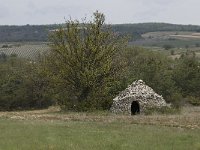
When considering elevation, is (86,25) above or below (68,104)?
above

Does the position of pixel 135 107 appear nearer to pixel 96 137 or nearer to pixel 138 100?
pixel 138 100

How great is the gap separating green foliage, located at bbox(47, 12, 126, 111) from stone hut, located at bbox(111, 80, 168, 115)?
11.4 ft

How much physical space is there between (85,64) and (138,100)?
7587mm

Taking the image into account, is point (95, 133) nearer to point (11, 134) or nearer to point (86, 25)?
point (11, 134)

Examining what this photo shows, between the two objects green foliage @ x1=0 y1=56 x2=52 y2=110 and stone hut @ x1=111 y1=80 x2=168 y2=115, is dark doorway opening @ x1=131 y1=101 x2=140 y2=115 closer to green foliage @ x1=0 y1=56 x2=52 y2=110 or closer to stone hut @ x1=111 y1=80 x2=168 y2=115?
stone hut @ x1=111 y1=80 x2=168 y2=115

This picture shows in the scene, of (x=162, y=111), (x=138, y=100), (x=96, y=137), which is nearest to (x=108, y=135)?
(x=96, y=137)

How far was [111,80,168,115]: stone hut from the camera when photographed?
4462cm

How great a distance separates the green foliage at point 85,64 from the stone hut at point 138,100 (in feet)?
11.4

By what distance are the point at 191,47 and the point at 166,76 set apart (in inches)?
4867

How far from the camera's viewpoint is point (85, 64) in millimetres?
49125

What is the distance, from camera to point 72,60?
160ft

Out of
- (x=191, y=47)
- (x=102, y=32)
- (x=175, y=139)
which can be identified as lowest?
(x=191, y=47)

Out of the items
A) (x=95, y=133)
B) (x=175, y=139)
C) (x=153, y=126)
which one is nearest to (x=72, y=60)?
(x=153, y=126)

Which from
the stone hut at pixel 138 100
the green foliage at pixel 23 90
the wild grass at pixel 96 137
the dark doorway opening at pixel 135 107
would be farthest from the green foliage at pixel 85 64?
the green foliage at pixel 23 90
